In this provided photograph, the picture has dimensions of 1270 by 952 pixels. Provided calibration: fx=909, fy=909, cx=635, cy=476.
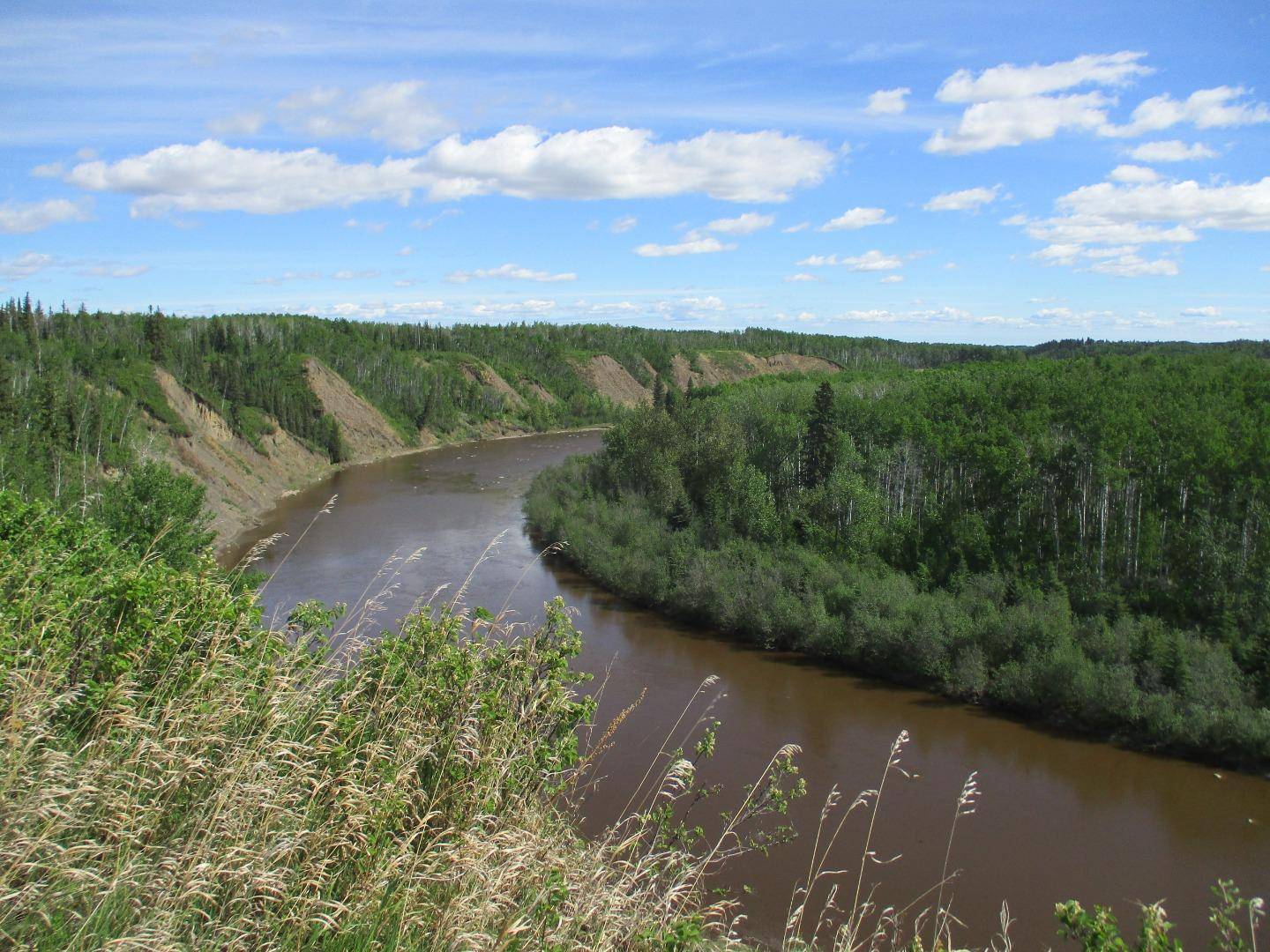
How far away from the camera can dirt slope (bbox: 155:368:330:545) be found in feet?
116

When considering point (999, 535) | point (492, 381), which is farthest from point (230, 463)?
point (492, 381)

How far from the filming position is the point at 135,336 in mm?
59844

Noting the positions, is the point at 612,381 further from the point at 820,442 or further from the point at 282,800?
the point at 282,800

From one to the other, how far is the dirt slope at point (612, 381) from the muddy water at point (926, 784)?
6201 centimetres

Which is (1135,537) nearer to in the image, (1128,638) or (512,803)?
(1128,638)

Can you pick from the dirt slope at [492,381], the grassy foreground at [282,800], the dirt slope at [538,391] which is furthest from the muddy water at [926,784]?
the dirt slope at [538,391]

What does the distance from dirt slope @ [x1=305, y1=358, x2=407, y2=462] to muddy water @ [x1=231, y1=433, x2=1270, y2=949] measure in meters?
31.2

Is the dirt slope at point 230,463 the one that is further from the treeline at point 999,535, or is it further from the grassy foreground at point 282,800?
the grassy foreground at point 282,800

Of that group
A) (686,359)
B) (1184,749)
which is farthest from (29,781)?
(686,359)

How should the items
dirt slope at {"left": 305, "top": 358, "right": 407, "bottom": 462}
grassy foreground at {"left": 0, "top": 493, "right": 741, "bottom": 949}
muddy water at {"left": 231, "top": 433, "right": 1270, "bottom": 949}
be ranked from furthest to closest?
dirt slope at {"left": 305, "top": 358, "right": 407, "bottom": 462}, muddy water at {"left": 231, "top": 433, "right": 1270, "bottom": 949}, grassy foreground at {"left": 0, "top": 493, "right": 741, "bottom": 949}

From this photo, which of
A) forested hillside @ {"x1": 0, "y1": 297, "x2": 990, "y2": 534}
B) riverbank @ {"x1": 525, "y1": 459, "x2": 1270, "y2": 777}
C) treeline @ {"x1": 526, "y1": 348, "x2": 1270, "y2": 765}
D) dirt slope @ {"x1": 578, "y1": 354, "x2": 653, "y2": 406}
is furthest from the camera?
dirt slope @ {"x1": 578, "y1": 354, "x2": 653, "y2": 406}

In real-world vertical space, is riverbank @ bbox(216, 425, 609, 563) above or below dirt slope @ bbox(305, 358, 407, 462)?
below

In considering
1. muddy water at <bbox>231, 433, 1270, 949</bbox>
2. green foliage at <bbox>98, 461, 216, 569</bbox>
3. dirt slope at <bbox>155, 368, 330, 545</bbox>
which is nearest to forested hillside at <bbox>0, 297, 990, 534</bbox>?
dirt slope at <bbox>155, 368, 330, 545</bbox>

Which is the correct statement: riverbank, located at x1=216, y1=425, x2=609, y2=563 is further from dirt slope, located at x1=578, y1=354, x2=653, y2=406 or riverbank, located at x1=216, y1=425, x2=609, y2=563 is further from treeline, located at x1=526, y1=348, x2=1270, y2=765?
dirt slope, located at x1=578, y1=354, x2=653, y2=406
